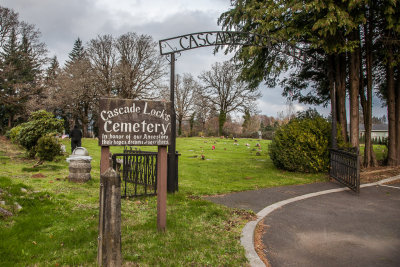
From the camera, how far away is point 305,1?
9203 millimetres

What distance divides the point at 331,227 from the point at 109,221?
3899 millimetres

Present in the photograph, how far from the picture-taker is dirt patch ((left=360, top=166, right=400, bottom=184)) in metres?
9.32

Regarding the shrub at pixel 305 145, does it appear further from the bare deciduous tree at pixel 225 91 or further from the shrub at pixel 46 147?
the bare deciduous tree at pixel 225 91

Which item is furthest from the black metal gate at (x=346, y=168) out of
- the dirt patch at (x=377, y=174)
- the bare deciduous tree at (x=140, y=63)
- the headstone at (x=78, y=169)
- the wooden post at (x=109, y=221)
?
the bare deciduous tree at (x=140, y=63)

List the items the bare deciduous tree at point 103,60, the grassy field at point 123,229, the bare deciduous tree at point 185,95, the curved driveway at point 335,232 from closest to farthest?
the grassy field at point 123,229 → the curved driveway at point 335,232 → the bare deciduous tree at point 103,60 → the bare deciduous tree at point 185,95

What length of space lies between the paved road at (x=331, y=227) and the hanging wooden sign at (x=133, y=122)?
7.85 ft

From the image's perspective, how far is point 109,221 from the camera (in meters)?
2.86

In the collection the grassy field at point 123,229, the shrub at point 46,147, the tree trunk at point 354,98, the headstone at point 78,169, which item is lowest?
the grassy field at point 123,229

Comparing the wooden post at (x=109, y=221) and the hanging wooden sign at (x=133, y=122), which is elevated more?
the hanging wooden sign at (x=133, y=122)

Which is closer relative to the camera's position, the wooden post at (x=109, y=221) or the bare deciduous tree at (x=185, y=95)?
the wooden post at (x=109, y=221)

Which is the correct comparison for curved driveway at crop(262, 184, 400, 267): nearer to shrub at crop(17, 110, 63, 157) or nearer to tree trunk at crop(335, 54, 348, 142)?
tree trunk at crop(335, 54, 348, 142)

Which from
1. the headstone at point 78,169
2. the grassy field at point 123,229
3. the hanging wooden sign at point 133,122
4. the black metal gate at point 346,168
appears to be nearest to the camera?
the grassy field at point 123,229

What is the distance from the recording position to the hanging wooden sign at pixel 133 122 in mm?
3805

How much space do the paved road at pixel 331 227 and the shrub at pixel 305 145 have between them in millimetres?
2960
